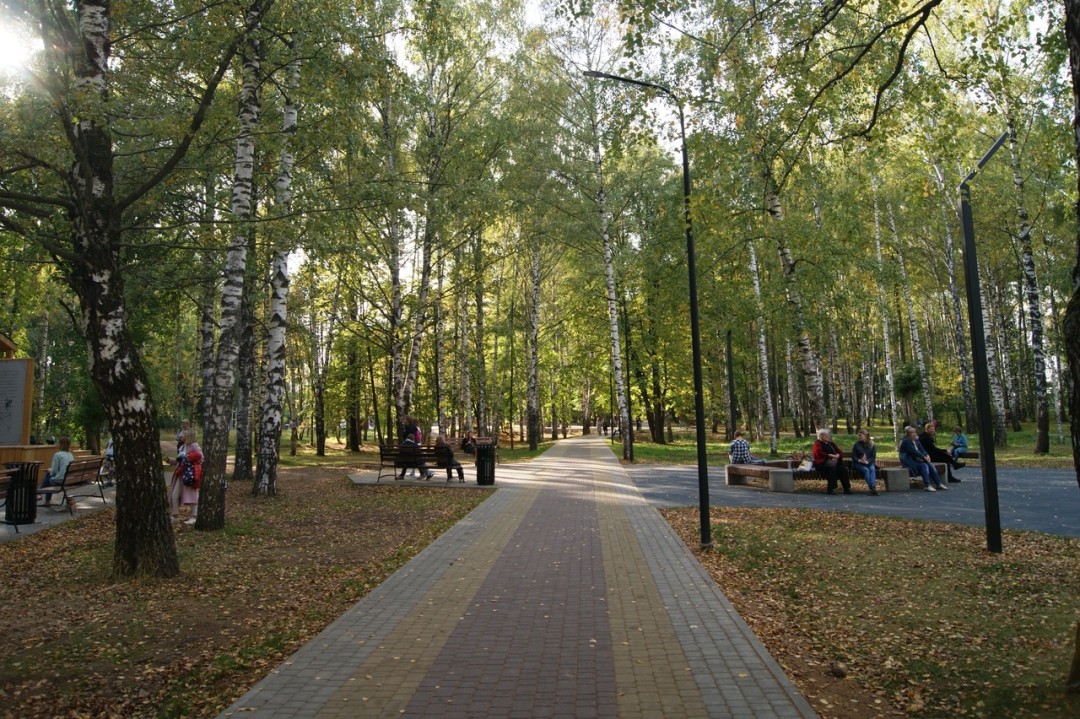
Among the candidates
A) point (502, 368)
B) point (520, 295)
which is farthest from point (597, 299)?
point (502, 368)

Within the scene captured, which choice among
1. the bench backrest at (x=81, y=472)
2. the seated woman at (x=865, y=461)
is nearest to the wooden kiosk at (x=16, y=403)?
the bench backrest at (x=81, y=472)

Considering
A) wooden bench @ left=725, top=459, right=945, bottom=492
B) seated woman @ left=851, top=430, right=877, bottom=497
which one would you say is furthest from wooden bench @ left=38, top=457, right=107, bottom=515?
seated woman @ left=851, top=430, right=877, bottom=497

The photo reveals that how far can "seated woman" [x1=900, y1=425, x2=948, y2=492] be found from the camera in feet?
46.6

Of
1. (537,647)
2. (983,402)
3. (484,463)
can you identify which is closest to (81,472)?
(484,463)

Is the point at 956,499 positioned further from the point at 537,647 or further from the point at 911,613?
the point at 537,647

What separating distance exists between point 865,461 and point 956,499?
5.72 ft

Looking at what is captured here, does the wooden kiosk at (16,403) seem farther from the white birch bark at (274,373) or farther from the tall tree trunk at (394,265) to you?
the tall tree trunk at (394,265)

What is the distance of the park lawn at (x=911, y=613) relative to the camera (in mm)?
4141

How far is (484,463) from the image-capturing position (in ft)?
53.3

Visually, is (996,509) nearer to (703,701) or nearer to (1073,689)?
(1073,689)

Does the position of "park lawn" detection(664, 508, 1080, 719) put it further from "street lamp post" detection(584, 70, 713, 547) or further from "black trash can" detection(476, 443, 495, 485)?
"black trash can" detection(476, 443, 495, 485)

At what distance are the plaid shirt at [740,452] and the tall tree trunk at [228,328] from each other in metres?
11.8

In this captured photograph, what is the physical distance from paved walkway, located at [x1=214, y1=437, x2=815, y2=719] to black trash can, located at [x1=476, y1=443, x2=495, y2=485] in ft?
24.2

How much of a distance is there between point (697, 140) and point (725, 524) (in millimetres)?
5581
